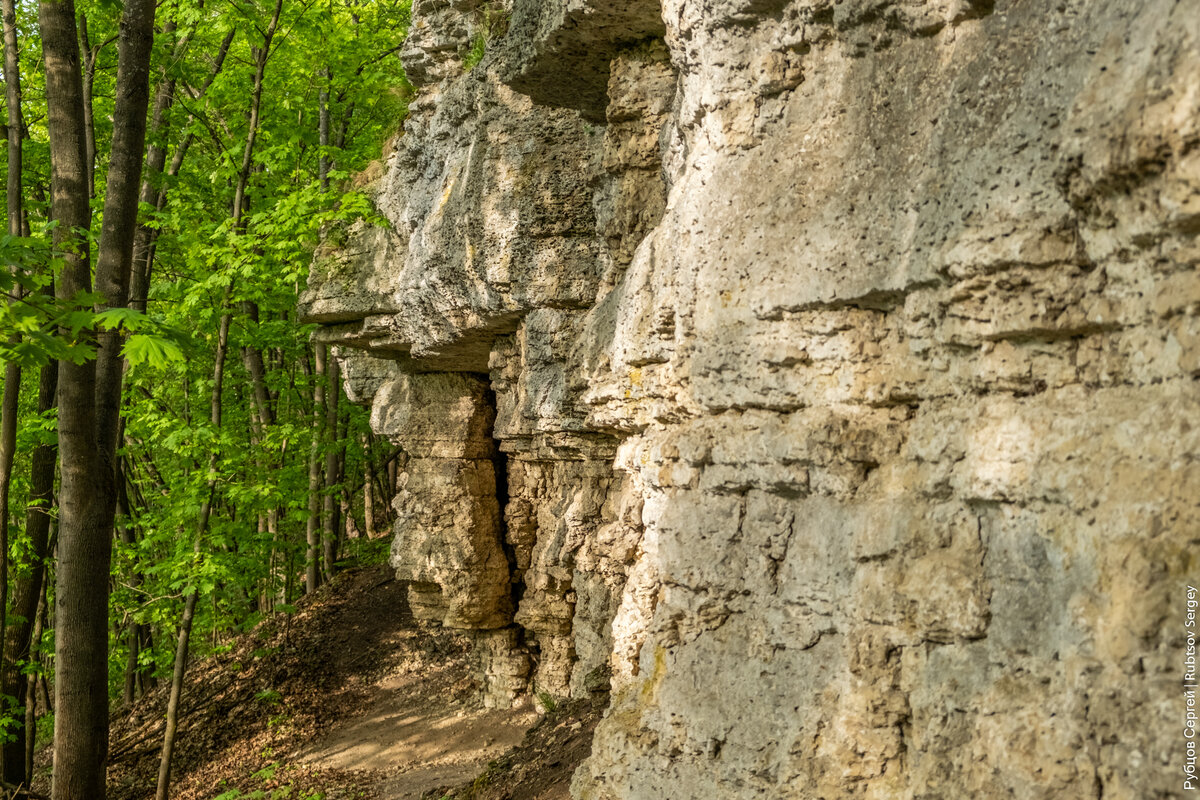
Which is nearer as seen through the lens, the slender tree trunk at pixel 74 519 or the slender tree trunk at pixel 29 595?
the slender tree trunk at pixel 74 519

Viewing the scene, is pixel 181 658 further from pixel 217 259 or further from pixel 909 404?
pixel 909 404

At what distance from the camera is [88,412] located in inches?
302

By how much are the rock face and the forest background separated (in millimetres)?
2799

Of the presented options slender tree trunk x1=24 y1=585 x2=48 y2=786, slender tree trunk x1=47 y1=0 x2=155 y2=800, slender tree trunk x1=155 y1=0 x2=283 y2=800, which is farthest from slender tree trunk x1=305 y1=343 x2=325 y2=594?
slender tree trunk x1=47 y1=0 x2=155 y2=800

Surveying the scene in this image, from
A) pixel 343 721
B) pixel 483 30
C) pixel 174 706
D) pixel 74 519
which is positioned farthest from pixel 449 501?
pixel 483 30

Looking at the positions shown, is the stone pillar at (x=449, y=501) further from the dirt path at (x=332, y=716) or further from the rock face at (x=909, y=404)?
the rock face at (x=909, y=404)

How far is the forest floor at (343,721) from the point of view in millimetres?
11344

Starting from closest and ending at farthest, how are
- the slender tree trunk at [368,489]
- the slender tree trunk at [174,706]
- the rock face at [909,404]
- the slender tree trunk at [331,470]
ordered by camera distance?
the rock face at [909,404], the slender tree trunk at [174,706], the slender tree trunk at [331,470], the slender tree trunk at [368,489]

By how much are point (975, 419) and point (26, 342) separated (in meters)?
4.49

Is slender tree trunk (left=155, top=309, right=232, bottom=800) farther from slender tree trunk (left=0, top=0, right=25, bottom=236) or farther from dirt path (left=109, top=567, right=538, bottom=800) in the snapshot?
slender tree trunk (left=0, top=0, right=25, bottom=236)

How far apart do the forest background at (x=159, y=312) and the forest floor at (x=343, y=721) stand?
113 cm

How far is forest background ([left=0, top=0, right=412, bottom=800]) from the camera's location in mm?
7684

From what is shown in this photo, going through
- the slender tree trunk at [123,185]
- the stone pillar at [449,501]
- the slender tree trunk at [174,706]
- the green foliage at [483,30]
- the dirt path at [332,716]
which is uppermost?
the green foliage at [483,30]

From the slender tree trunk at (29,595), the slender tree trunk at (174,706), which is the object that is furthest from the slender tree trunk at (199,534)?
the slender tree trunk at (29,595)
